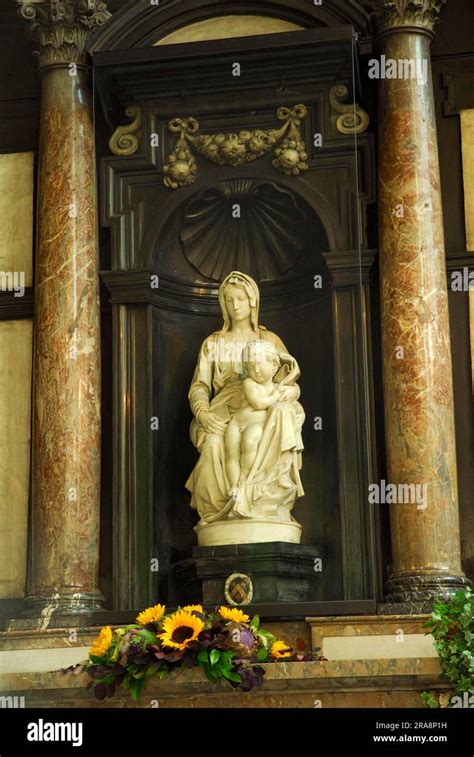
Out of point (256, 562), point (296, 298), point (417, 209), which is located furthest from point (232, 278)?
point (256, 562)

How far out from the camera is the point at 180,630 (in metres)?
9.08

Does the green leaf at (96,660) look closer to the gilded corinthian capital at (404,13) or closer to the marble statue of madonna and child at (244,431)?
the marble statue of madonna and child at (244,431)

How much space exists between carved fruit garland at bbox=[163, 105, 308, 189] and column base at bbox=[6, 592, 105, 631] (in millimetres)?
3129

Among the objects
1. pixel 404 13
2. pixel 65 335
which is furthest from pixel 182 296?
pixel 404 13

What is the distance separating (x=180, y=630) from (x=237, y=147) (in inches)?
157

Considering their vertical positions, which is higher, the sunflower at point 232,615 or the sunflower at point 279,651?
the sunflower at point 232,615

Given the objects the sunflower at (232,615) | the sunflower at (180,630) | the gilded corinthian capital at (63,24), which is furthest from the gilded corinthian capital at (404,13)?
the sunflower at (180,630)

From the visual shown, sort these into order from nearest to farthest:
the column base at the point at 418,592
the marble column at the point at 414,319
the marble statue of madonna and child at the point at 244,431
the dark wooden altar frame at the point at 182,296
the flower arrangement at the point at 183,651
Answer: the flower arrangement at the point at 183,651
the column base at the point at 418,592
the marble column at the point at 414,319
the marble statue of madonna and child at the point at 244,431
the dark wooden altar frame at the point at 182,296

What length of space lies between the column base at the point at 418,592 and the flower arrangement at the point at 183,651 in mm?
1080

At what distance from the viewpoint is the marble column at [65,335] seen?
10695mm

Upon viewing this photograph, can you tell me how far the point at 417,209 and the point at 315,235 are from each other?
3.13ft

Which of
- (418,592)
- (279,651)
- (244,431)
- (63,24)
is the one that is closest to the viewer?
(279,651)

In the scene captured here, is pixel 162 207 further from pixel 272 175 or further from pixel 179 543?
pixel 179 543

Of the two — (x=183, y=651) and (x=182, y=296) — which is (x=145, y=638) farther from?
(x=182, y=296)
